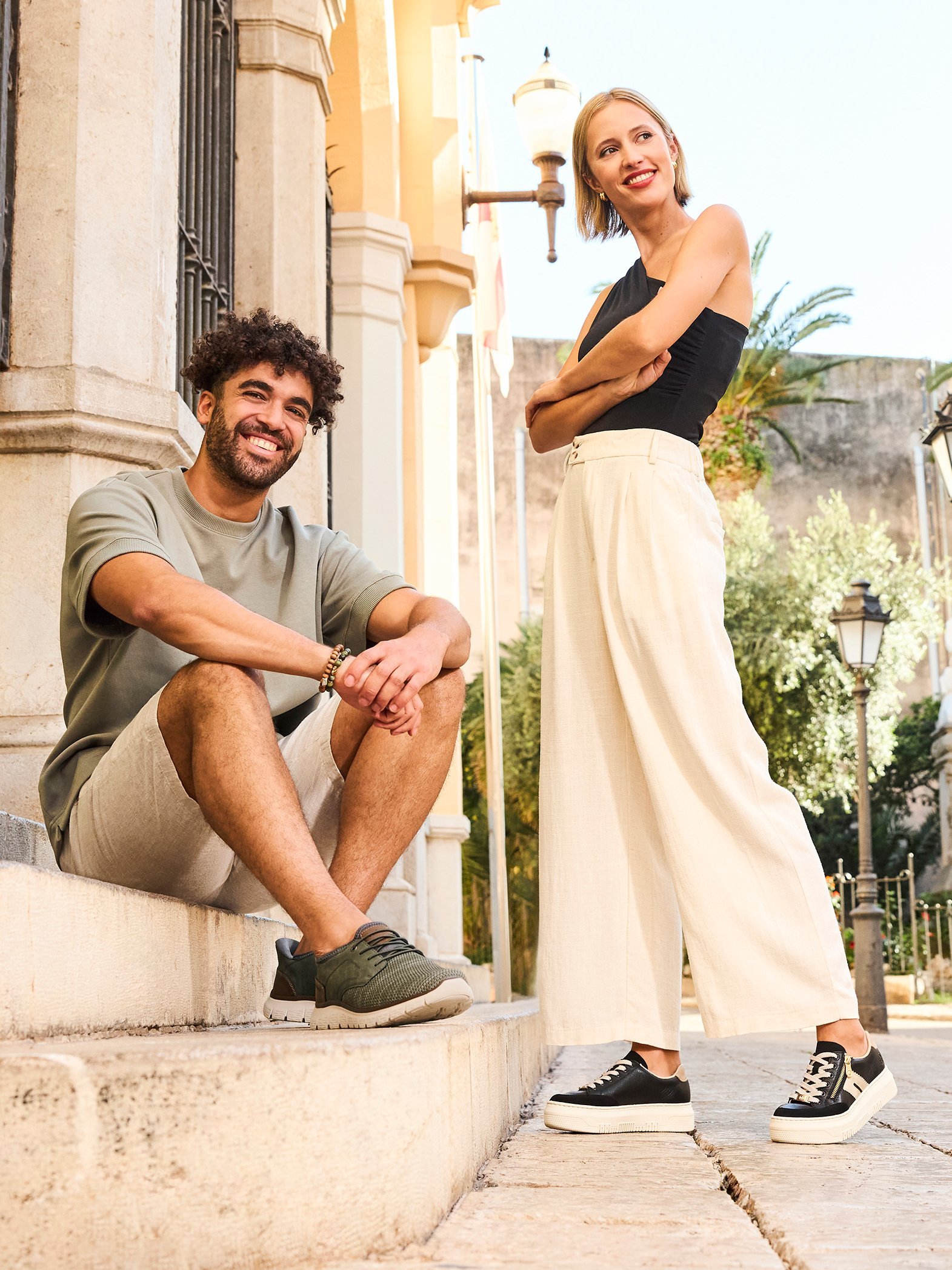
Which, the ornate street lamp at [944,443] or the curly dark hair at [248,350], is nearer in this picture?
the curly dark hair at [248,350]

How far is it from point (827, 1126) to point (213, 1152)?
56.9 inches

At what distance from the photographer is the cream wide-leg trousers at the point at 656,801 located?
9.00 ft

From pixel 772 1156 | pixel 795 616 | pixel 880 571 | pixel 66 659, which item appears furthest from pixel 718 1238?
pixel 880 571

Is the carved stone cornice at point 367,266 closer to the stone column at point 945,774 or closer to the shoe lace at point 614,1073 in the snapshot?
the shoe lace at point 614,1073

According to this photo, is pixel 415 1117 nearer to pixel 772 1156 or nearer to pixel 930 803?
pixel 772 1156

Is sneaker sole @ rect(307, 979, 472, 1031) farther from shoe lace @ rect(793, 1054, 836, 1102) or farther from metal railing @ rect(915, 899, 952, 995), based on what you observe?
metal railing @ rect(915, 899, 952, 995)

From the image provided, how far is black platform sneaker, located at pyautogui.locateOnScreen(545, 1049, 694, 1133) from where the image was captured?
2803 millimetres

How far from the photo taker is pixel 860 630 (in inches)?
487

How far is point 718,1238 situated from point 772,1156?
75cm

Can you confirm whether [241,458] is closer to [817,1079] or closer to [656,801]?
[656,801]

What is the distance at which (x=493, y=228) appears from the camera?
22.8 ft

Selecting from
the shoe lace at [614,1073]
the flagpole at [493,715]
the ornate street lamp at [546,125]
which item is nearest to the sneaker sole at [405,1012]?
the shoe lace at [614,1073]

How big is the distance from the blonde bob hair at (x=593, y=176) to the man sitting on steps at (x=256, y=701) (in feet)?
2.31

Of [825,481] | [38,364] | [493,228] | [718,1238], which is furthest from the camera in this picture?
[825,481]
